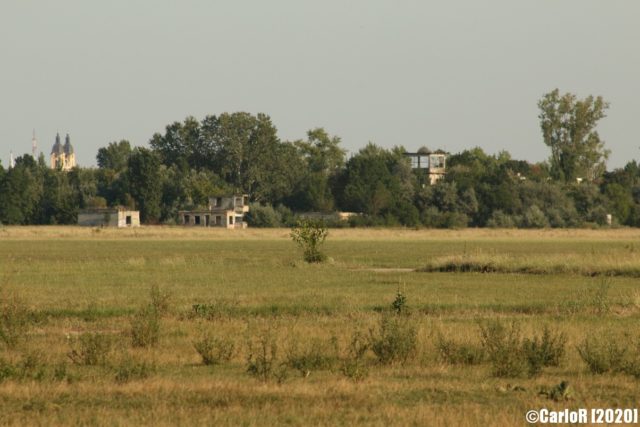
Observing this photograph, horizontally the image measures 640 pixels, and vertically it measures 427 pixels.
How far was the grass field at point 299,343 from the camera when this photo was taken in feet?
51.2

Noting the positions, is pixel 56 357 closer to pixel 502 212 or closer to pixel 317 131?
pixel 502 212

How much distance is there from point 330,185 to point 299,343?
13457 centimetres

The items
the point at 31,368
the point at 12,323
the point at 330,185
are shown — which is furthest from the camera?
the point at 330,185

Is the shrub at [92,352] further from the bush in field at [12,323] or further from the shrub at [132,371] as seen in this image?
the bush in field at [12,323]

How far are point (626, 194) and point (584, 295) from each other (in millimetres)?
119298

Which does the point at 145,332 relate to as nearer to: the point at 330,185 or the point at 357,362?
the point at 357,362

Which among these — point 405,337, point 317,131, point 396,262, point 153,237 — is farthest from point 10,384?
point 317,131

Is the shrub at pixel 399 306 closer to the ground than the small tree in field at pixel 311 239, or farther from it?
closer to the ground

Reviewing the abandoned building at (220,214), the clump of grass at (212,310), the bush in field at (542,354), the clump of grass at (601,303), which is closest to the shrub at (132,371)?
the bush in field at (542,354)

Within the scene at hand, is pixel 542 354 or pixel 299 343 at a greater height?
pixel 542 354

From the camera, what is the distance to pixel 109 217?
13662 cm

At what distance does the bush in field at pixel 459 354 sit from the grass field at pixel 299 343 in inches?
2.1

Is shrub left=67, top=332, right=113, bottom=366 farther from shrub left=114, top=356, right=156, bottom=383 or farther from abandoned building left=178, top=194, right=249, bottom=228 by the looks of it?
abandoned building left=178, top=194, right=249, bottom=228

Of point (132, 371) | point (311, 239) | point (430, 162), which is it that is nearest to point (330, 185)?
point (430, 162)
